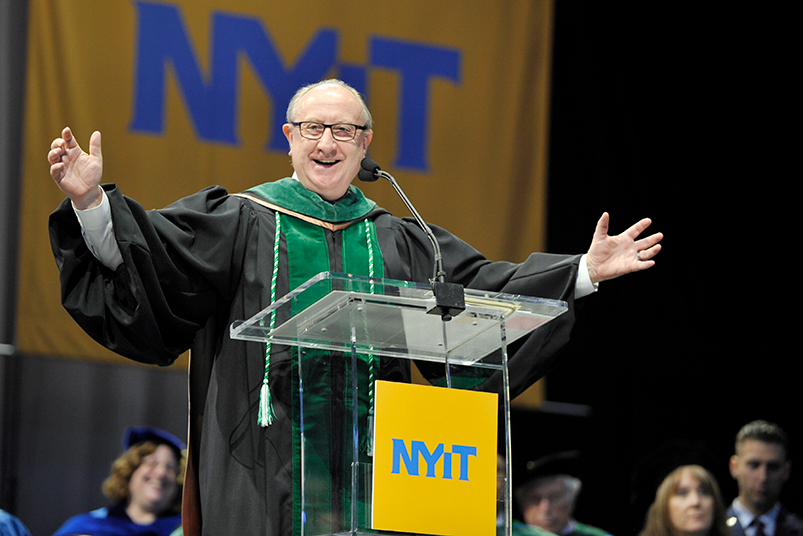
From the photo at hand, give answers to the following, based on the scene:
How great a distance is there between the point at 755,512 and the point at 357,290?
16.6 ft

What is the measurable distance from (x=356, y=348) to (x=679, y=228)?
17.3 feet

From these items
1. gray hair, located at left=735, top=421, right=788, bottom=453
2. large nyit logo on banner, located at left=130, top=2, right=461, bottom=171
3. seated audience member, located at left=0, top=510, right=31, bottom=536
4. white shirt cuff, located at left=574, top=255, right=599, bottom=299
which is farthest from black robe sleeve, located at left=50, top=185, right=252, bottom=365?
gray hair, located at left=735, top=421, right=788, bottom=453

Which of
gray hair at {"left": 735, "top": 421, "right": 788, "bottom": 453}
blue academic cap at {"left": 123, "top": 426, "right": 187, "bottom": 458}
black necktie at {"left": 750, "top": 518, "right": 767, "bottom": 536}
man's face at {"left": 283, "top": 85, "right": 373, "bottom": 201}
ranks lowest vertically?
black necktie at {"left": 750, "top": 518, "right": 767, "bottom": 536}

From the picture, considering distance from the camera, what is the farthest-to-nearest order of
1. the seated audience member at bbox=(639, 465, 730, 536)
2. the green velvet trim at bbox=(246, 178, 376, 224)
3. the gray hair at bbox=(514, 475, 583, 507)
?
the gray hair at bbox=(514, 475, 583, 507) < the seated audience member at bbox=(639, 465, 730, 536) < the green velvet trim at bbox=(246, 178, 376, 224)

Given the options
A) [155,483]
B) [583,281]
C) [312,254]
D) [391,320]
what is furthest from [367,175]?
[155,483]

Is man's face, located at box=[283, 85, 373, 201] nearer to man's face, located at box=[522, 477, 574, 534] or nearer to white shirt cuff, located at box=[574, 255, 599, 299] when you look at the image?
white shirt cuff, located at box=[574, 255, 599, 299]

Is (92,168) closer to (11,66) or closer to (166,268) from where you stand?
(166,268)

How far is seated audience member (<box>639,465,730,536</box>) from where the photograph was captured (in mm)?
6688

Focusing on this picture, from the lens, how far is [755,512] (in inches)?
267

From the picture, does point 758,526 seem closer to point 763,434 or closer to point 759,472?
point 759,472

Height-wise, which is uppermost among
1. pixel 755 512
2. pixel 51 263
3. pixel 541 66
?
pixel 541 66

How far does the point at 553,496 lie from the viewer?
712 cm

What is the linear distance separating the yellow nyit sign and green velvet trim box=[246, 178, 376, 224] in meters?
0.97

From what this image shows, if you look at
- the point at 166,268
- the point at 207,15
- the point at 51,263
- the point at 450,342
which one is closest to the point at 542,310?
the point at 450,342
